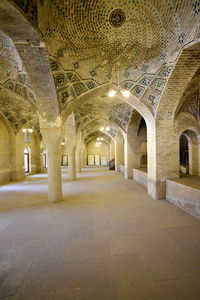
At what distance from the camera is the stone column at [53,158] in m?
5.54

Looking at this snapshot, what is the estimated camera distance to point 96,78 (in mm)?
5352

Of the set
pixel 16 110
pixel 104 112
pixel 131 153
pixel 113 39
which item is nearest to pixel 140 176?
pixel 131 153

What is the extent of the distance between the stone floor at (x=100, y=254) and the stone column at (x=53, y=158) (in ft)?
3.11

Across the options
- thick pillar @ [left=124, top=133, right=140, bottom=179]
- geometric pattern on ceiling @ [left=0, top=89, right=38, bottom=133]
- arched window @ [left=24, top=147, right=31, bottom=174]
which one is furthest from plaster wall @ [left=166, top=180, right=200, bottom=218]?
arched window @ [left=24, top=147, right=31, bottom=174]

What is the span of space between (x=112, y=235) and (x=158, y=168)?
11.1 ft

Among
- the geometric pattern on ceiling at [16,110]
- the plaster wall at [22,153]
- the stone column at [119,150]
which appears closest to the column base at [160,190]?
the geometric pattern on ceiling at [16,110]

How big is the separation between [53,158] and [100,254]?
383cm

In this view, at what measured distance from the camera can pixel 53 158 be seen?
18.5 feet

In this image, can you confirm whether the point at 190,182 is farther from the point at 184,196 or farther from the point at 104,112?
the point at 104,112

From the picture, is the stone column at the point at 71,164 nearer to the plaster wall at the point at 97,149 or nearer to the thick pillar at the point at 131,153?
the thick pillar at the point at 131,153

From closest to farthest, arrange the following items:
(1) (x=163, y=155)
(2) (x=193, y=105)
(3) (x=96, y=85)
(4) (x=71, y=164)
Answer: (3) (x=96, y=85) → (1) (x=163, y=155) → (2) (x=193, y=105) → (4) (x=71, y=164)

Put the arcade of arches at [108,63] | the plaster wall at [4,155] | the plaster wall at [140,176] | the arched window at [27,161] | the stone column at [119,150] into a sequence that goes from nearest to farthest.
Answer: the arcade of arches at [108,63]
the plaster wall at [140,176]
the plaster wall at [4,155]
the arched window at [27,161]
the stone column at [119,150]

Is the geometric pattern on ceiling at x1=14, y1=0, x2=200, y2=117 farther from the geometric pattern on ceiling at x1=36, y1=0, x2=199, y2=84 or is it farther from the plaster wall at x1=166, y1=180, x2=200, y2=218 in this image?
the plaster wall at x1=166, y1=180, x2=200, y2=218

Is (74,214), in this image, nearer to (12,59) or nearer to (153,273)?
(153,273)
